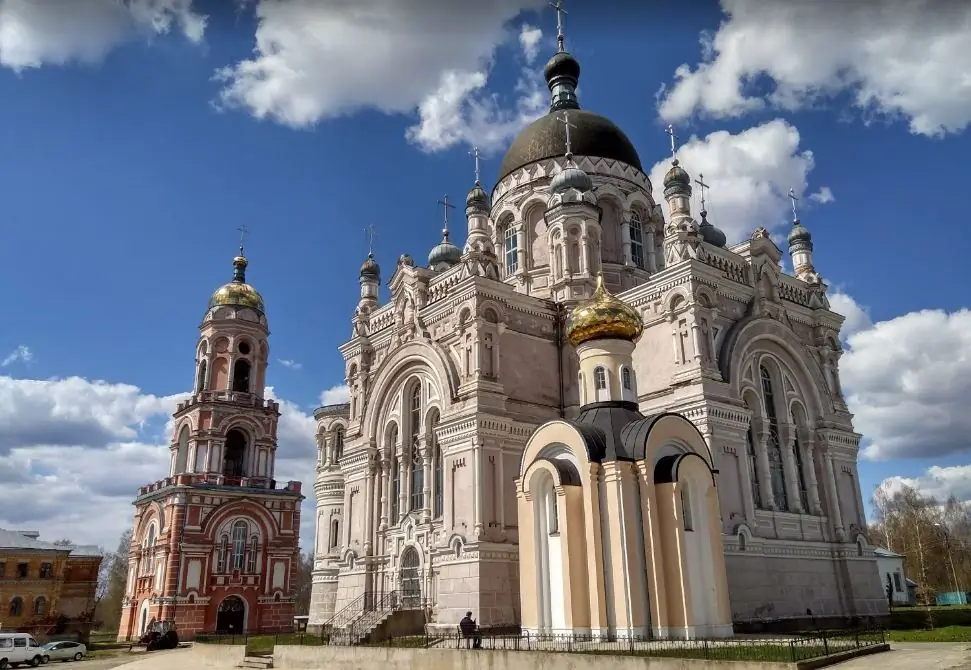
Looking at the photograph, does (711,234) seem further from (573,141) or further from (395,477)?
(395,477)

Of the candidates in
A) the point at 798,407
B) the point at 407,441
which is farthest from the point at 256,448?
the point at 798,407

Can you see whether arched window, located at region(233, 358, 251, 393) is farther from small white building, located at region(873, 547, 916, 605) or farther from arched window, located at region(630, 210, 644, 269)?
small white building, located at region(873, 547, 916, 605)

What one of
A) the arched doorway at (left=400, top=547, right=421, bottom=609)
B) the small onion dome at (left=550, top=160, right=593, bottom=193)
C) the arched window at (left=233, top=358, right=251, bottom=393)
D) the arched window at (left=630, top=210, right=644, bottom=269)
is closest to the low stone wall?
the arched doorway at (left=400, top=547, right=421, bottom=609)

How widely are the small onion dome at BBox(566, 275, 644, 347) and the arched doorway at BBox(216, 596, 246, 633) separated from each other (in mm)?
24261

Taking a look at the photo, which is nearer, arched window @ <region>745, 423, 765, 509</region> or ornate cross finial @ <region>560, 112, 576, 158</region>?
arched window @ <region>745, 423, 765, 509</region>

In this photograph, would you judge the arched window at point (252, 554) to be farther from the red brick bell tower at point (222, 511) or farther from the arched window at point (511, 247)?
the arched window at point (511, 247)

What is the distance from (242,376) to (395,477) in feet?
60.3

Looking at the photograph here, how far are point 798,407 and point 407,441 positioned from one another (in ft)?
36.6

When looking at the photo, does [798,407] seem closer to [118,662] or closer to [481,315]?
Result: [481,315]

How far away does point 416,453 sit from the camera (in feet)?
74.4

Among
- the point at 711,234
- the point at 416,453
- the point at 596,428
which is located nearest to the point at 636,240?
the point at 711,234

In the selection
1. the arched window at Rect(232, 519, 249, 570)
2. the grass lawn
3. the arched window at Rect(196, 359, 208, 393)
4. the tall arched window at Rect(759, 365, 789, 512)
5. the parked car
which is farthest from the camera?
the arched window at Rect(196, 359, 208, 393)

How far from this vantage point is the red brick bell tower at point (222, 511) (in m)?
33.5

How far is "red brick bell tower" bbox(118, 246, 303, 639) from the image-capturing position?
1318 inches
